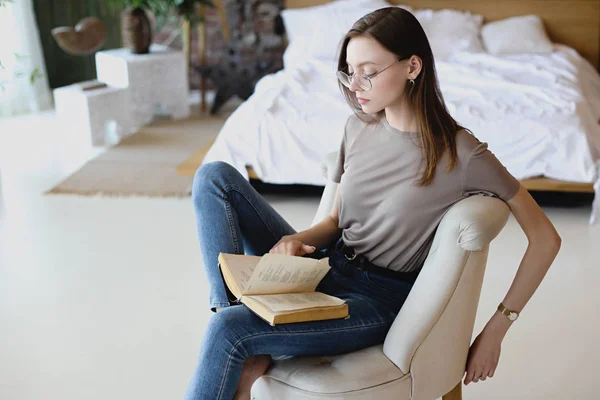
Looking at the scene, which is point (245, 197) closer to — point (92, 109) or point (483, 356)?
point (483, 356)

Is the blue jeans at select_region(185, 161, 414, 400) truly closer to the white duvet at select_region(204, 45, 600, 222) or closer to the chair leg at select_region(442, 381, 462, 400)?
the chair leg at select_region(442, 381, 462, 400)

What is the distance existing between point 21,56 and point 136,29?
0.82 metres

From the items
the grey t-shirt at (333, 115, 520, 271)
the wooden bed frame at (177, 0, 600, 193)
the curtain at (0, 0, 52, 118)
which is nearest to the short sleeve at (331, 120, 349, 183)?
the grey t-shirt at (333, 115, 520, 271)

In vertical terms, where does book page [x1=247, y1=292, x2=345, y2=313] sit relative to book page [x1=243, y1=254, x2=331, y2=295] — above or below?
below

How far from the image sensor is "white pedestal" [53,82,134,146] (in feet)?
15.2

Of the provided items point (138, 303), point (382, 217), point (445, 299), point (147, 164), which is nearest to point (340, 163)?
point (382, 217)

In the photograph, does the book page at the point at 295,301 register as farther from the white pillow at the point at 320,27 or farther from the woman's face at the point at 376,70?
the white pillow at the point at 320,27

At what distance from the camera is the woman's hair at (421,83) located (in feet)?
5.05

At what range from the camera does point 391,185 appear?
1624 millimetres

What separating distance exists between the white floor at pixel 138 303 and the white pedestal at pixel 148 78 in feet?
4.48

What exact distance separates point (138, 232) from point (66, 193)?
722 mm

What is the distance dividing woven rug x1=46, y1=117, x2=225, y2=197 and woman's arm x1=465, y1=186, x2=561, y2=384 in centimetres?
234

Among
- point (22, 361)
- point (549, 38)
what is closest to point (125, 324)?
point (22, 361)

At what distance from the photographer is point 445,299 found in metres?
1.50
